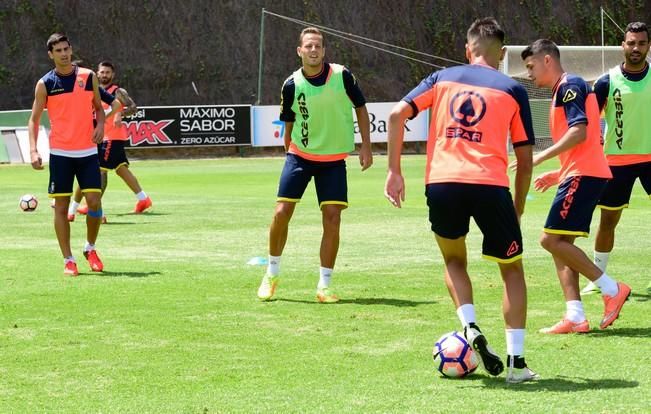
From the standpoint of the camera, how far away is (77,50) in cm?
4784

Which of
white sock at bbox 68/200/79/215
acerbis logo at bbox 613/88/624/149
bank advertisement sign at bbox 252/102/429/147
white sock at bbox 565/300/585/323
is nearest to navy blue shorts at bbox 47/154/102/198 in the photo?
acerbis logo at bbox 613/88/624/149

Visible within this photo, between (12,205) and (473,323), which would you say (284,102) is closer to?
(473,323)

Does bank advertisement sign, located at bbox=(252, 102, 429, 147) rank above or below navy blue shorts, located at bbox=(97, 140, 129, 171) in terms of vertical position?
below

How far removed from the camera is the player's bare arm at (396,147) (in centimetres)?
678

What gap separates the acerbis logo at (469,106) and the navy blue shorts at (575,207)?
200 cm

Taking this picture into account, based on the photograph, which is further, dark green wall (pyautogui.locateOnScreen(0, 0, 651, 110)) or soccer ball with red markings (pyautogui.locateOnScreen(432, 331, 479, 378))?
dark green wall (pyautogui.locateOnScreen(0, 0, 651, 110))

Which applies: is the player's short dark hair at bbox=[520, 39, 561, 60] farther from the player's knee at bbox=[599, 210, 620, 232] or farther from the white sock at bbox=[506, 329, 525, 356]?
the player's knee at bbox=[599, 210, 620, 232]

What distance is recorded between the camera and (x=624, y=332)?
8.41m

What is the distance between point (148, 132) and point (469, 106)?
32571 millimetres

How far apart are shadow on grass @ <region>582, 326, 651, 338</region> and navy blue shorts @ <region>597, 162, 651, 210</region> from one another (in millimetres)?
1940

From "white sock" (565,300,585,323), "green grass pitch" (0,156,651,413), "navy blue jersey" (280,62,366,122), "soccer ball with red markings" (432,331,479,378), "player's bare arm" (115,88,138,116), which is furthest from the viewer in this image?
"player's bare arm" (115,88,138,116)

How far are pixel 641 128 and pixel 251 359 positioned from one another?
14.6ft

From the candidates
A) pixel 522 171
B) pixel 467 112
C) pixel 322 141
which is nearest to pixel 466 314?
pixel 522 171

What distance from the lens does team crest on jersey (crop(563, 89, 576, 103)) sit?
808 cm
